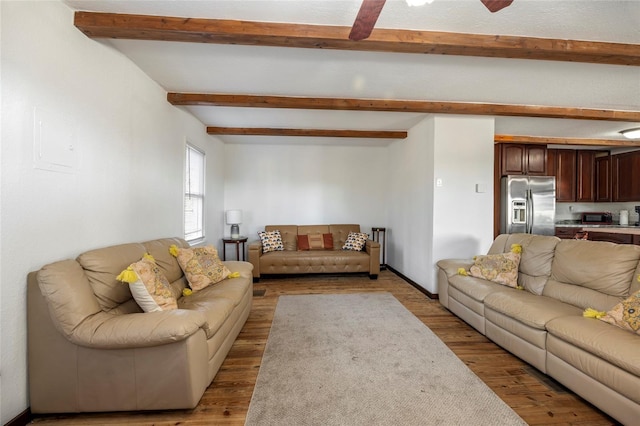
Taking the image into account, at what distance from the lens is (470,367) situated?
211 cm

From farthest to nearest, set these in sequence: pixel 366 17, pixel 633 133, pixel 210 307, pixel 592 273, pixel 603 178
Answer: pixel 603 178 < pixel 633 133 < pixel 592 273 < pixel 210 307 < pixel 366 17

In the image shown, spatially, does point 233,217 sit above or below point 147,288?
above

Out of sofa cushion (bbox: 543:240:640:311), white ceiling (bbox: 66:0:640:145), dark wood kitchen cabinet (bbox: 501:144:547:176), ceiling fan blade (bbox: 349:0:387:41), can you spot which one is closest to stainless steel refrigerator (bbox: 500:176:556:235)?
dark wood kitchen cabinet (bbox: 501:144:547:176)

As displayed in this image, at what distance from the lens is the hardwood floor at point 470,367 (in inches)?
62.9

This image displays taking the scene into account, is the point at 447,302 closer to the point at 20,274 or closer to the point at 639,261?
the point at 639,261

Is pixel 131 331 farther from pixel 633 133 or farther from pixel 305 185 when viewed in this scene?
pixel 633 133

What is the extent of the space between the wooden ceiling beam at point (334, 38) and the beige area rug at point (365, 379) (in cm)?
240

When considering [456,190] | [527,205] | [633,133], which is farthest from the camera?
[527,205]

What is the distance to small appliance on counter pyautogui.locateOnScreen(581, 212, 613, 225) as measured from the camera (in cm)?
543

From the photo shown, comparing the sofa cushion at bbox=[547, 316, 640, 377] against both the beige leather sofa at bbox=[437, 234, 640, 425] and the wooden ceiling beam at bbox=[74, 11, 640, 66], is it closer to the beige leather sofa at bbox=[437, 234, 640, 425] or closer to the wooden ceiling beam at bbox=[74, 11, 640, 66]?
the beige leather sofa at bbox=[437, 234, 640, 425]

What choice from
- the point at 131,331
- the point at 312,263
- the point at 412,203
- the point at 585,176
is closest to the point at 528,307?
the point at 412,203

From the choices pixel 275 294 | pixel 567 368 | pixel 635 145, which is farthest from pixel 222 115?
pixel 635 145

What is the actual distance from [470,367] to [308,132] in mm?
3759

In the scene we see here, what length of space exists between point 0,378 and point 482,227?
4592mm
